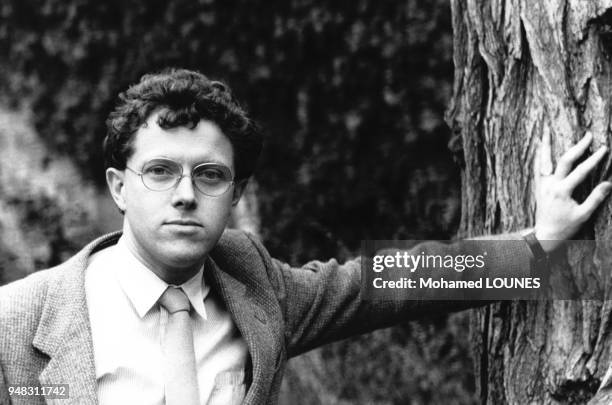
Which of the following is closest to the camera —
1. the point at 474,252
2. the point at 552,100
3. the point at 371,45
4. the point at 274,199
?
the point at 552,100

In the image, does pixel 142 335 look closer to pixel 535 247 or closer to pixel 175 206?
pixel 175 206

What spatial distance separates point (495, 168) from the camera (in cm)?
285

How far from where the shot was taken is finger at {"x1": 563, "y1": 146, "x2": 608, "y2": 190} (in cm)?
249

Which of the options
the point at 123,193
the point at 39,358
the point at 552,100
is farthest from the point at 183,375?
the point at 552,100

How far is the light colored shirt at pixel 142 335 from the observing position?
8.11 ft

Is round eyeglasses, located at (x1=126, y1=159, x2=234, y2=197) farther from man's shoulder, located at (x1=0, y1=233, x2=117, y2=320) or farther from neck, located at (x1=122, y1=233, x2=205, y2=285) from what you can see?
man's shoulder, located at (x1=0, y1=233, x2=117, y2=320)

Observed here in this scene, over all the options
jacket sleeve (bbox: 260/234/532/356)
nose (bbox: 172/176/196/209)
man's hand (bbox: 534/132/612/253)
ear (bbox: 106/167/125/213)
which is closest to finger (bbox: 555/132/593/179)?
man's hand (bbox: 534/132/612/253)

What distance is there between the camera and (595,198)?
2500mm

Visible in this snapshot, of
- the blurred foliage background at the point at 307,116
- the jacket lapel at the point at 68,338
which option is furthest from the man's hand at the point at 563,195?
the blurred foliage background at the point at 307,116

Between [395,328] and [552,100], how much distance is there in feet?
7.00

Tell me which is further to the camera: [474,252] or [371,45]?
[371,45]

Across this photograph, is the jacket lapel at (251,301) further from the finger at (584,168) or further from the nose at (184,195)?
the finger at (584,168)

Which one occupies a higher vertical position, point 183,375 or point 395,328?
point 395,328

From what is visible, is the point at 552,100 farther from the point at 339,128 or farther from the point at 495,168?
the point at 339,128
